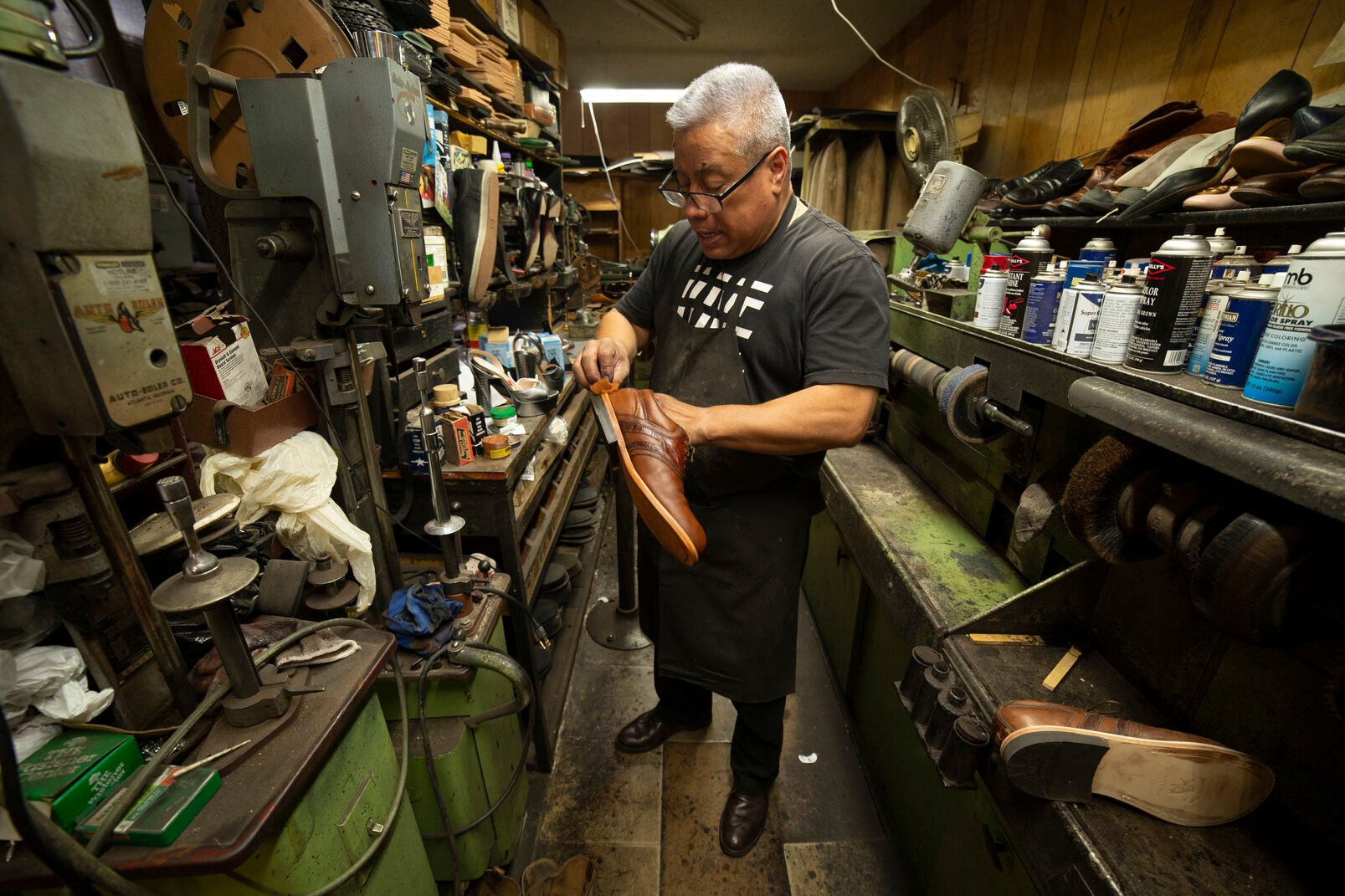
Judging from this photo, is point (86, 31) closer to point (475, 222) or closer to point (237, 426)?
point (237, 426)

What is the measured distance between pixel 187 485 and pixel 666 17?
4.34 m

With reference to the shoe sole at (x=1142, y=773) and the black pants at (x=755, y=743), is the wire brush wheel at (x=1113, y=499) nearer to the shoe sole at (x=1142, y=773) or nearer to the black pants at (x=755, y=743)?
the shoe sole at (x=1142, y=773)

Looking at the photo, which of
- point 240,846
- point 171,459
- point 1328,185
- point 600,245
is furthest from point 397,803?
point 600,245

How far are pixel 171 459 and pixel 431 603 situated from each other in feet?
1.97

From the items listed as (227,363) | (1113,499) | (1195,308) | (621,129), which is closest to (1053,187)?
(1195,308)

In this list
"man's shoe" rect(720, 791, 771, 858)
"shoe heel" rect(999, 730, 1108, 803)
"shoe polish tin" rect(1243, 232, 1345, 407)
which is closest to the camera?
"shoe polish tin" rect(1243, 232, 1345, 407)

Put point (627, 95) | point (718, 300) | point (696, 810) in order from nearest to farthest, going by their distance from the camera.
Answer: point (718, 300) → point (696, 810) → point (627, 95)

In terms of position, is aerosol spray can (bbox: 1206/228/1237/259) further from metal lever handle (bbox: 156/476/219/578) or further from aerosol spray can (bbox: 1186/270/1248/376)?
metal lever handle (bbox: 156/476/219/578)

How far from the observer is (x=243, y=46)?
123 centimetres

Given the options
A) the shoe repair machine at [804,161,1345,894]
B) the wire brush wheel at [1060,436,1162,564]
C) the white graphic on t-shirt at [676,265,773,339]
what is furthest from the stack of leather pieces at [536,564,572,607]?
the wire brush wheel at [1060,436,1162,564]

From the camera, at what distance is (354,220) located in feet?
3.76

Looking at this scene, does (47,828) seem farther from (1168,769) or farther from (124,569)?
(1168,769)

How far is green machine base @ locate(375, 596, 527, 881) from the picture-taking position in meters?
1.26

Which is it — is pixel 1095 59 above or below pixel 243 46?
above
